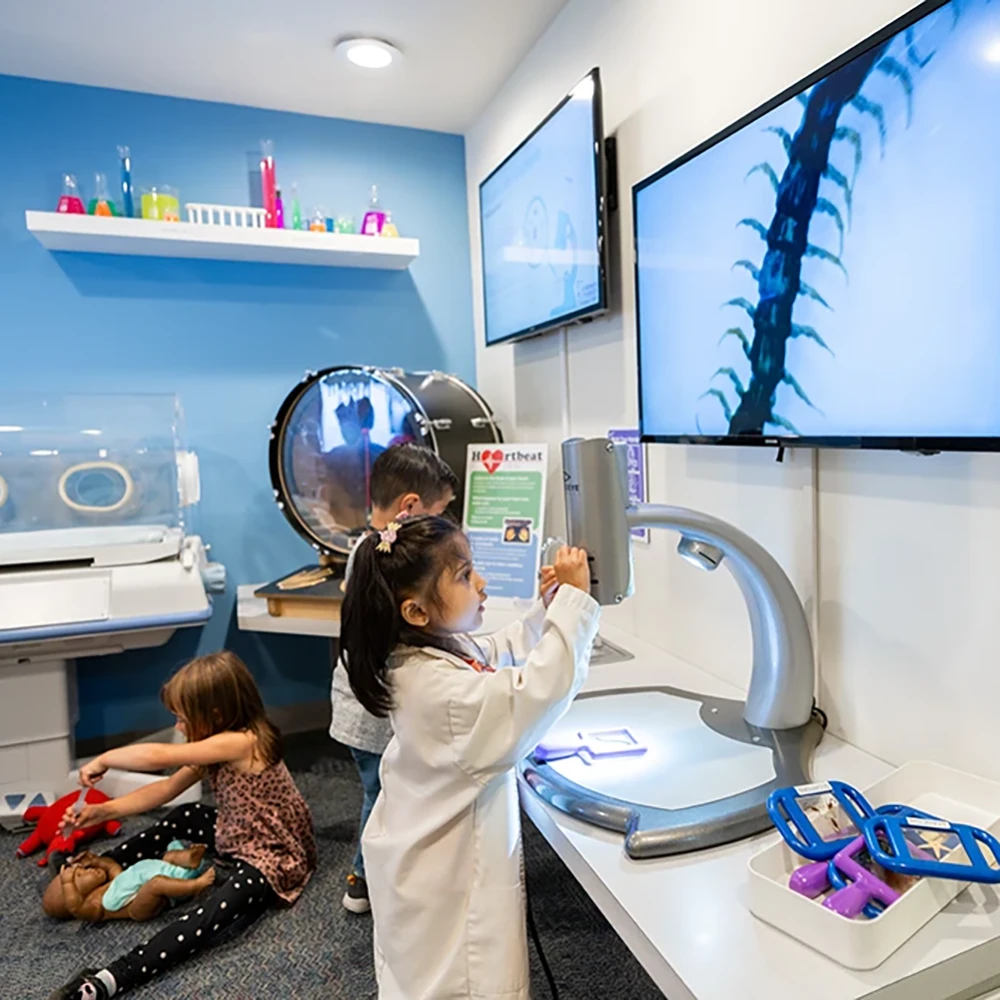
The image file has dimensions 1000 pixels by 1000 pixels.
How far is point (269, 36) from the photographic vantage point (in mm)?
2141

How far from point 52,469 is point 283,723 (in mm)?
1213

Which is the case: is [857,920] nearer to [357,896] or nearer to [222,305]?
[357,896]

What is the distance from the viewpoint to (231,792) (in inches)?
71.2

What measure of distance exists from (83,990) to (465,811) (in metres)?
1.03

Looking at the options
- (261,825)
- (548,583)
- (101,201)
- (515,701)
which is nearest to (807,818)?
(515,701)

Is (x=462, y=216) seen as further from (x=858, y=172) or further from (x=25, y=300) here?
(x=858, y=172)

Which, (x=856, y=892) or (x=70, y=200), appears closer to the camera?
(x=856, y=892)

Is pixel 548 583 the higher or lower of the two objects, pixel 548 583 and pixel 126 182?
the lower

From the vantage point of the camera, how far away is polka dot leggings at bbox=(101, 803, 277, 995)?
1544 mm

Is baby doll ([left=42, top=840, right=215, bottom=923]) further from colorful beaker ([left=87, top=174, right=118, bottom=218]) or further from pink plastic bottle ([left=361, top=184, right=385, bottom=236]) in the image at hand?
pink plastic bottle ([left=361, top=184, right=385, bottom=236])

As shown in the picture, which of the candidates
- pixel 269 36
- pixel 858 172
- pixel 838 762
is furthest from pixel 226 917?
pixel 269 36

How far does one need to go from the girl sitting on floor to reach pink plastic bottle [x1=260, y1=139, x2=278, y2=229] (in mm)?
1482

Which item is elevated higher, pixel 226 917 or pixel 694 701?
pixel 694 701

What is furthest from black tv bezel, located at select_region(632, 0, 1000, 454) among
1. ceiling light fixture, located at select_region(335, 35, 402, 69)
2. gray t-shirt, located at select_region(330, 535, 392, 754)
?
ceiling light fixture, located at select_region(335, 35, 402, 69)
